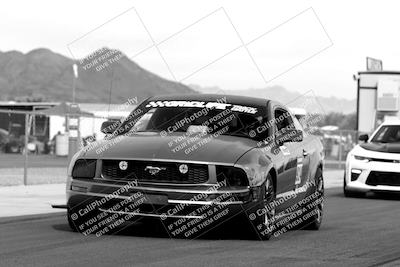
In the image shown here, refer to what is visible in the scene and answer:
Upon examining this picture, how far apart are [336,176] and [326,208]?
573 inches

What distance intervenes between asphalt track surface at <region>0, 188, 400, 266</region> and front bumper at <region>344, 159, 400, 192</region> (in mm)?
6466

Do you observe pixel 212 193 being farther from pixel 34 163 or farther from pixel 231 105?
pixel 34 163

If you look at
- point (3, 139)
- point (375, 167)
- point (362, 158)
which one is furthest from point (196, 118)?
point (3, 139)

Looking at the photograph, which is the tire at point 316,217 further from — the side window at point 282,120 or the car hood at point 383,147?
the car hood at point 383,147

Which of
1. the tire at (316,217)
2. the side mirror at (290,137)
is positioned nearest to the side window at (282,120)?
the side mirror at (290,137)

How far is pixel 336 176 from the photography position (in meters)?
30.9

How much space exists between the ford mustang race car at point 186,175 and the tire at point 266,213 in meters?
0.01

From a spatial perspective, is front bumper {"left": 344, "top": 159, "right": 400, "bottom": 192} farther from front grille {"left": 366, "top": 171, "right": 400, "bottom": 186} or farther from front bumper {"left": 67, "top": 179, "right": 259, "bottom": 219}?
front bumper {"left": 67, "top": 179, "right": 259, "bottom": 219}

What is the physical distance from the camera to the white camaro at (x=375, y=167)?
19297 mm

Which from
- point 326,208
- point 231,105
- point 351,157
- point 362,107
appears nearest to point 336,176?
point 362,107

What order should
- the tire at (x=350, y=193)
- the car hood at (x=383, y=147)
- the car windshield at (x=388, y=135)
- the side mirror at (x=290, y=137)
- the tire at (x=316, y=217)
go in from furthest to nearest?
the car windshield at (x=388, y=135) < the tire at (x=350, y=193) < the car hood at (x=383, y=147) < the tire at (x=316, y=217) < the side mirror at (x=290, y=137)

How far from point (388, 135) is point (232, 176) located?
35.7ft

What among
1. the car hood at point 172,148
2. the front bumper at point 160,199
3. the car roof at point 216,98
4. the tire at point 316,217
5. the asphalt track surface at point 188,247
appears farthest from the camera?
the tire at point 316,217

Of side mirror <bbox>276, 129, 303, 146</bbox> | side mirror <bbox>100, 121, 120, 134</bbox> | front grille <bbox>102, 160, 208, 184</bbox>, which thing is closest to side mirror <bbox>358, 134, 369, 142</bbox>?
side mirror <bbox>276, 129, 303, 146</bbox>
